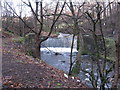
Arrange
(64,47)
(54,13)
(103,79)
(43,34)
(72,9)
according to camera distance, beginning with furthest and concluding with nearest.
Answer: (64,47), (43,34), (54,13), (72,9), (103,79)

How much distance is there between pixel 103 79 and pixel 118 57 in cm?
24

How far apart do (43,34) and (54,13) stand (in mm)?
838

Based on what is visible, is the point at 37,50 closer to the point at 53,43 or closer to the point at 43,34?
the point at 43,34

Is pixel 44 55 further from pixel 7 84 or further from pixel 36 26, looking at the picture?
pixel 7 84

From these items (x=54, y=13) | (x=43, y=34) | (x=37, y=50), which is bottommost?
(x=37, y=50)

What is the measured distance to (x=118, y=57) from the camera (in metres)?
1.11

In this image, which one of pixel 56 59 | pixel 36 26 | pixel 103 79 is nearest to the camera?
pixel 103 79

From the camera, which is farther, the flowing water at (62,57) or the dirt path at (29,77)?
the flowing water at (62,57)

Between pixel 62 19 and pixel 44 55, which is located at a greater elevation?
pixel 62 19

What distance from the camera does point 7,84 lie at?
109 cm

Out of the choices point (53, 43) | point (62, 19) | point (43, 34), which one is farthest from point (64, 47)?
point (62, 19)

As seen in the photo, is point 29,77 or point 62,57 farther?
point 62,57

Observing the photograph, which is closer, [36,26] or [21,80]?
[21,80]

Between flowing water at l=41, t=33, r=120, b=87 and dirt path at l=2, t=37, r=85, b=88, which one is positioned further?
flowing water at l=41, t=33, r=120, b=87
